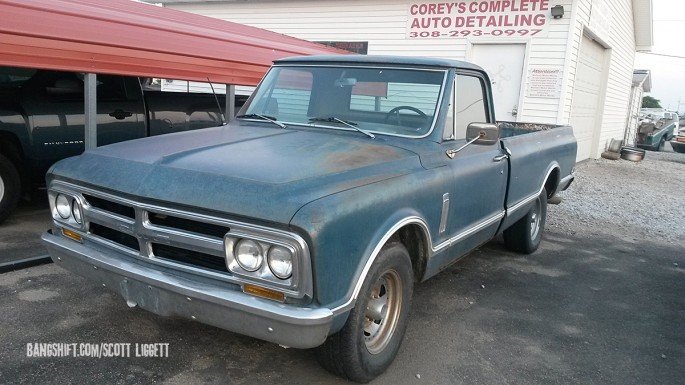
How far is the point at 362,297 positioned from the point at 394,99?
1727 mm

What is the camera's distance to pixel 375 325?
3.23 meters

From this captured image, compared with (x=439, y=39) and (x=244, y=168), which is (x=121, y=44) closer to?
(x=244, y=168)

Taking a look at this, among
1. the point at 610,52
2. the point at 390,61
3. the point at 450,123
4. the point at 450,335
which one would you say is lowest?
the point at 450,335

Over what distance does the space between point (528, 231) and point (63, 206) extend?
446 centimetres

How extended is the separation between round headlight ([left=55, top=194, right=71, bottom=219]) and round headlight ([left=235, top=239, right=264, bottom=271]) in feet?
4.21

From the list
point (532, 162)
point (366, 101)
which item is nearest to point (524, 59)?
point (532, 162)

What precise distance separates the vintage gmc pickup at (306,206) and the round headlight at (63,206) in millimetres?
11

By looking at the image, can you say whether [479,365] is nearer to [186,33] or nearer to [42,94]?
[186,33]

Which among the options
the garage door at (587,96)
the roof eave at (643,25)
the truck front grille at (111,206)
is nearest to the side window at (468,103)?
the truck front grille at (111,206)

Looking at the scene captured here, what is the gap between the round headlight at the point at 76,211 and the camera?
10.1 feet

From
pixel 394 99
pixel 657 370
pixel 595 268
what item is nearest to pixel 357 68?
pixel 394 99

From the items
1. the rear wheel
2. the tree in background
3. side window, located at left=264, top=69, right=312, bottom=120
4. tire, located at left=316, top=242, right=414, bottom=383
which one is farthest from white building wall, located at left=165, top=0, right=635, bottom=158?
the tree in background

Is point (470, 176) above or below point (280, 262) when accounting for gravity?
above

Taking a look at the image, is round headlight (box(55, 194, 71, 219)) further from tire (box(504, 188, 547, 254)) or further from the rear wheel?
tire (box(504, 188, 547, 254))
